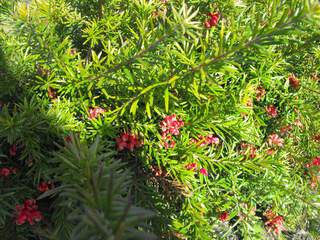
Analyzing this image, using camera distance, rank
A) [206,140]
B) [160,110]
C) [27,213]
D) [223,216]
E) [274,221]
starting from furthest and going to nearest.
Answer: [274,221]
[223,216]
[206,140]
[160,110]
[27,213]

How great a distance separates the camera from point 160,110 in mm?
1375

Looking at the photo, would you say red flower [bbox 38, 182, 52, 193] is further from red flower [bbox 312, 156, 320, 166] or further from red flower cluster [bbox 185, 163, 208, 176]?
red flower [bbox 312, 156, 320, 166]

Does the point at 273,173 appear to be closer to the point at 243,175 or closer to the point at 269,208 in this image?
the point at 243,175

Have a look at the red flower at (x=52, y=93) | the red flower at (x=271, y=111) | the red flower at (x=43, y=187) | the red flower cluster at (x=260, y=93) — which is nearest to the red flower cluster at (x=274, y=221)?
the red flower at (x=271, y=111)

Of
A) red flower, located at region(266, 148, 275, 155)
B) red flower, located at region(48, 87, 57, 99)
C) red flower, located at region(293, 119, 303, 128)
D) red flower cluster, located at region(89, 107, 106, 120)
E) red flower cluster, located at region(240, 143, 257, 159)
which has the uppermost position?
red flower, located at region(48, 87, 57, 99)

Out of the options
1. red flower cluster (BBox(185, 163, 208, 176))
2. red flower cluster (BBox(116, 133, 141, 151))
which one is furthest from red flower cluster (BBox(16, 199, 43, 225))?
Result: red flower cluster (BBox(185, 163, 208, 176))

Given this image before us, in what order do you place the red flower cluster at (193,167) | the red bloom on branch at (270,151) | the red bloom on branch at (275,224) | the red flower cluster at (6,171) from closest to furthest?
the red flower cluster at (6,171), the red flower cluster at (193,167), the red bloom on branch at (270,151), the red bloom on branch at (275,224)

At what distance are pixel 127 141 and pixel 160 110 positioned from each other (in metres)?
0.21

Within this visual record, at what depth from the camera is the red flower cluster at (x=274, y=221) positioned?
6.21ft

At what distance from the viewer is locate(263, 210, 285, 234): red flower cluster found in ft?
6.21

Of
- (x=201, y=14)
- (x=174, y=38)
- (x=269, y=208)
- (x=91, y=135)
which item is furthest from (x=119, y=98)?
(x=269, y=208)

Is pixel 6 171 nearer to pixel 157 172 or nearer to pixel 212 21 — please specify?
pixel 157 172

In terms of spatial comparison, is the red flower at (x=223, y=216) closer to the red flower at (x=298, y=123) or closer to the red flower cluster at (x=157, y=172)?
the red flower cluster at (x=157, y=172)

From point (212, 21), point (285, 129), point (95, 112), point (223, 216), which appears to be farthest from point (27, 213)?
point (285, 129)
